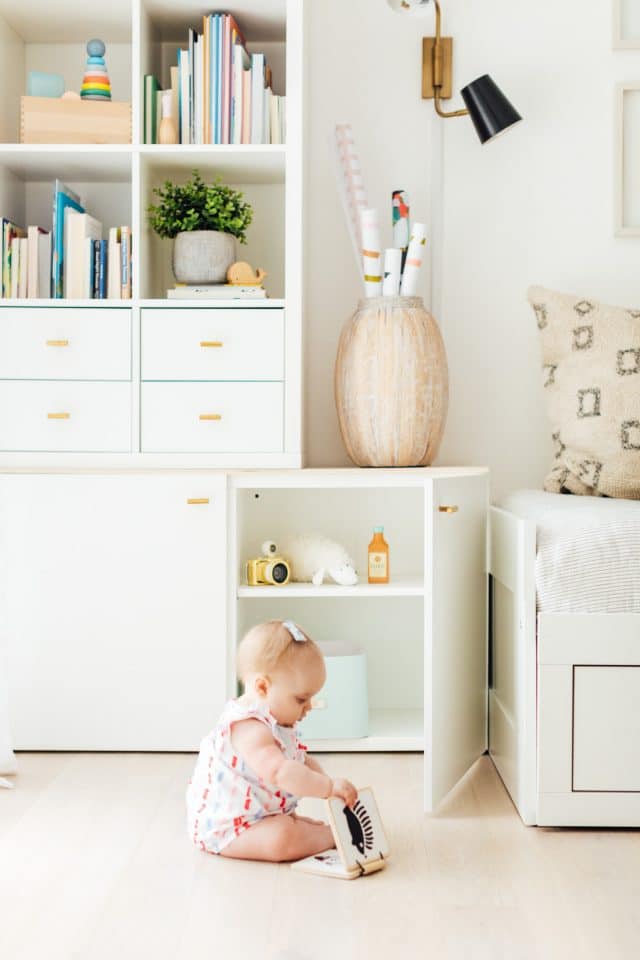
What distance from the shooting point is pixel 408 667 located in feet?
8.70

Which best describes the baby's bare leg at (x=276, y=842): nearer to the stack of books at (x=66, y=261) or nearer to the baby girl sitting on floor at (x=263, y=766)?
the baby girl sitting on floor at (x=263, y=766)

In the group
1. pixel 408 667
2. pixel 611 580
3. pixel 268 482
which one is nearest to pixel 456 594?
pixel 611 580

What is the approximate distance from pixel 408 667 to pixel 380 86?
4.83 feet

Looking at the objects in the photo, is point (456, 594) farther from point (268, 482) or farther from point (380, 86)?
point (380, 86)

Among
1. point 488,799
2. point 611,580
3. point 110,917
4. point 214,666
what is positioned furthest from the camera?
point 214,666

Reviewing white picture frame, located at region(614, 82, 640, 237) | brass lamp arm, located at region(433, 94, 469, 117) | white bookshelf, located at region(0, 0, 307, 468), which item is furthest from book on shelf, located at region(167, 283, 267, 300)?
white picture frame, located at region(614, 82, 640, 237)

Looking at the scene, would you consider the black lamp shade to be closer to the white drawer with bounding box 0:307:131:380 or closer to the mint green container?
the white drawer with bounding box 0:307:131:380

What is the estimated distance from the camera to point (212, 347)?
7.68 feet

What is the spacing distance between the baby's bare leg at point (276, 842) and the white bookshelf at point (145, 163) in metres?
0.87

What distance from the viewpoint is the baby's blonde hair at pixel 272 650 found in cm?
173

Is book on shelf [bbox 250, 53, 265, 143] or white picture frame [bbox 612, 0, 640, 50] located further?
white picture frame [bbox 612, 0, 640, 50]

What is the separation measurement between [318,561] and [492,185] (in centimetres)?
105

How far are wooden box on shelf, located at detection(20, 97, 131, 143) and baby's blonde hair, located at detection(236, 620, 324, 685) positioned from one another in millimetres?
1236

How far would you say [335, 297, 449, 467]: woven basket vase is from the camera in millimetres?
2361
